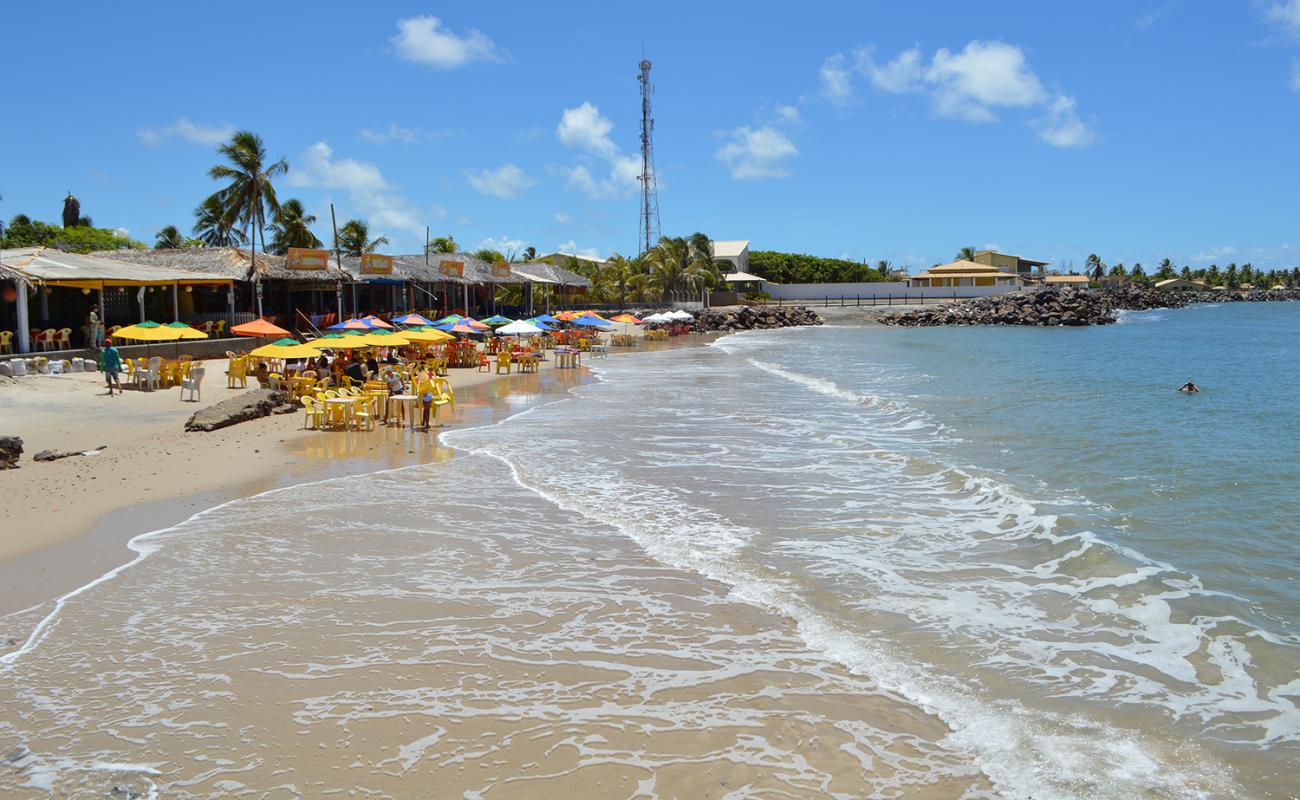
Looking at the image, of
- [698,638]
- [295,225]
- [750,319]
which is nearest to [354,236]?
[295,225]

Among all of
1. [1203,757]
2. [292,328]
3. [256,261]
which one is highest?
[256,261]

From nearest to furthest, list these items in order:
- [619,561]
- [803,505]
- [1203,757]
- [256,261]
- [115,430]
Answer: [1203,757] < [619,561] < [803,505] < [115,430] < [256,261]

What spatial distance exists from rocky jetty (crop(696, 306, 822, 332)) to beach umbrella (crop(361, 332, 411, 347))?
127ft

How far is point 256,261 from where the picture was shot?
105 ft

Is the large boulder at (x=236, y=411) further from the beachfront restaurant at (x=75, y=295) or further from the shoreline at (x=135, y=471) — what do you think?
the beachfront restaurant at (x=75, y=295)

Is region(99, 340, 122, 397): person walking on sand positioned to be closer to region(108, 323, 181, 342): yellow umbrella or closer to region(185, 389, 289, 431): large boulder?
region(108, 323, 181, 342): yellow umbrella

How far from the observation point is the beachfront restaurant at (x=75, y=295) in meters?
22.0

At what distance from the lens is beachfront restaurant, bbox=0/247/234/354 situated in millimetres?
22000

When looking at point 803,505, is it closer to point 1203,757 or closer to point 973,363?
point 1203,757

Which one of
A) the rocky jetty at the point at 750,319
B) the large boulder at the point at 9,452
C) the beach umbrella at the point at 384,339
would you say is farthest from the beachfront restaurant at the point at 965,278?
the large boulder at the point at 9,452

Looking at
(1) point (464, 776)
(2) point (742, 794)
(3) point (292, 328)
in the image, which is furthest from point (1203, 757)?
(3) point (292, 328)

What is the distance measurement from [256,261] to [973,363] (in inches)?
1025

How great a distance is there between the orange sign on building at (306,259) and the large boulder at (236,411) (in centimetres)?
1601

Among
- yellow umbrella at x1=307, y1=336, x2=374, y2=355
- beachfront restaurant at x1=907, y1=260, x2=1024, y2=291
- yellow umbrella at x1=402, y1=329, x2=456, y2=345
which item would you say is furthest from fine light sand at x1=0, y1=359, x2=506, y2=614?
beachfront restaurant at x1=907, y1=260, x2=1024, y2=291
